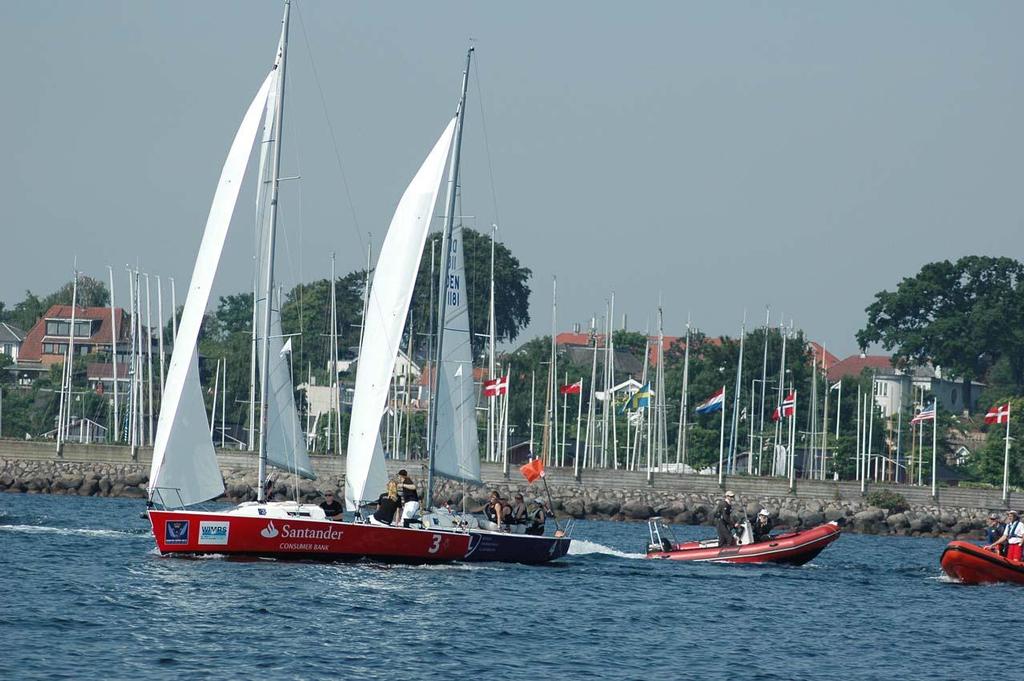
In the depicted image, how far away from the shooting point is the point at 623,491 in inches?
3014

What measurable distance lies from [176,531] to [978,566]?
767 inches

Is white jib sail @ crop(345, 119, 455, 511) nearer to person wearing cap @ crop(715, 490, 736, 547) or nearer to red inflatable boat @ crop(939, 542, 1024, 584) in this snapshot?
person wearing cap @ crop(715, 490, 736, 547)

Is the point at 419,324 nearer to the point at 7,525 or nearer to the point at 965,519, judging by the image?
the point at 965,519

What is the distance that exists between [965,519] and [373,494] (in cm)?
4294

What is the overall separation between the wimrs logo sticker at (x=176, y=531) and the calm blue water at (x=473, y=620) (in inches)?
20.6

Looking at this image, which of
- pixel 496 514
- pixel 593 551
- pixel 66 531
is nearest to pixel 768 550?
pixel 593 551

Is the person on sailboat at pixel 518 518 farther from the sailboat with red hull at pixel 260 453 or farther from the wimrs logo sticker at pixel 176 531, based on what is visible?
the wimrs logo sticker at pixel 176 531

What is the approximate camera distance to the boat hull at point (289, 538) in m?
32.9

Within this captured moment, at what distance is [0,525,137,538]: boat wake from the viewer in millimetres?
43938

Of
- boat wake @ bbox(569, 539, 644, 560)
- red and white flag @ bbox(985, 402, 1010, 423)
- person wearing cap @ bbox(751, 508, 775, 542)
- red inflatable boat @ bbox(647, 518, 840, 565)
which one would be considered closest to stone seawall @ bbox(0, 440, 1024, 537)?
red and white flag @ bbox(985, 402, 1010, 423)

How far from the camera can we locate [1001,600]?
37188 millimetres

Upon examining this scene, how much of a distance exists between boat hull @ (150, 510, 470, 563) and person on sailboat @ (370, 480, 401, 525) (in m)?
0.40

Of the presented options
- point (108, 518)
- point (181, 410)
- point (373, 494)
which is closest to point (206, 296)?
point (181, 410)

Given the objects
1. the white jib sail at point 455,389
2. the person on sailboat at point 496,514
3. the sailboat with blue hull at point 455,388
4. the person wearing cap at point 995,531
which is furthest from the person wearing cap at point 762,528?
the white jib sail at point 455,389
